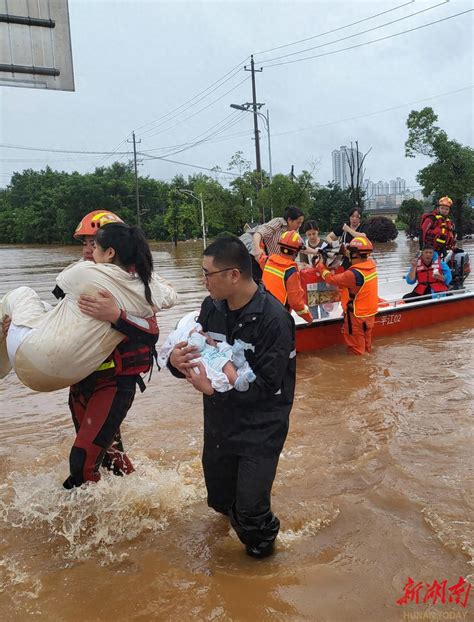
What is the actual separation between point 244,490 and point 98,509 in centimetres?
104

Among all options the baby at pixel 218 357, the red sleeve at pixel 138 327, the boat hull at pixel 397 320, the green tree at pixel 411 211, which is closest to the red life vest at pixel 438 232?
the boat hull at pixel 397 320

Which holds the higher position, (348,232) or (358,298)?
(348,232)

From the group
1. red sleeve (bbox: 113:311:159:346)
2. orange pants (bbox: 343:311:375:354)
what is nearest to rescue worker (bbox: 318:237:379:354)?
orange pants (bbox: 343:311:375:354)

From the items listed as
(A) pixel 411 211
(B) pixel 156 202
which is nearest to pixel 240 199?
(A) pixel 411 211

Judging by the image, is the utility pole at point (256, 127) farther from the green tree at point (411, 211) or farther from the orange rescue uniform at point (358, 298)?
the orange rescue uniform at point (358, 298)

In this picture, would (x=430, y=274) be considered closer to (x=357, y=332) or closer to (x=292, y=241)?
(x=357, y=332)

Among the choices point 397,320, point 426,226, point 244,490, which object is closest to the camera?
point 244,490

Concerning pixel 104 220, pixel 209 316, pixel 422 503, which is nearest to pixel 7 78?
pixel 104 220

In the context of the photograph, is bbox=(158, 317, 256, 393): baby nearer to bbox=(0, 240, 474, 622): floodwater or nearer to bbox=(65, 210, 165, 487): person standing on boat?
bbox=(65, 210, 165, 487): person standing on boat

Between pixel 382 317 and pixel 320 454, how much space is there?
14.4ft

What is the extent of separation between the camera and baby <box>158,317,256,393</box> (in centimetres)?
251

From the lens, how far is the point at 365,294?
7.04 metres

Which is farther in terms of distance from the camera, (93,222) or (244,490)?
(93,222)

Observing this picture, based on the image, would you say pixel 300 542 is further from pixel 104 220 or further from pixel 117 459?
pixel 104 220
